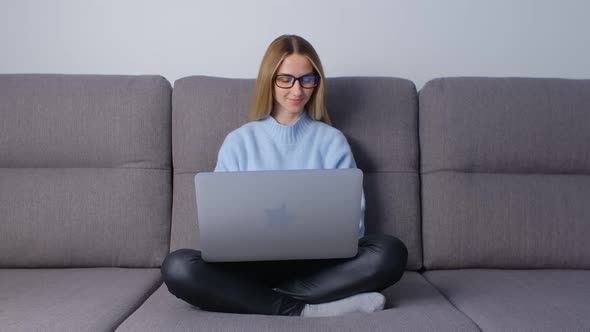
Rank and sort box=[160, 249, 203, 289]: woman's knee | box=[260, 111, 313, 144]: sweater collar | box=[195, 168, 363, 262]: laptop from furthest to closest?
1. box=[260, 111, 313, 144]: sweater collar
2. box=[160, 249, 203, 289]: woman's knee
3. box=[195, 168, 363, 262]: laptop

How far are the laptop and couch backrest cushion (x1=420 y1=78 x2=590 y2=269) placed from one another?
62 centimetres

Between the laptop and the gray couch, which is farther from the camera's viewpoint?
the gray couch

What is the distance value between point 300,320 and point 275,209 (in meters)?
0.26

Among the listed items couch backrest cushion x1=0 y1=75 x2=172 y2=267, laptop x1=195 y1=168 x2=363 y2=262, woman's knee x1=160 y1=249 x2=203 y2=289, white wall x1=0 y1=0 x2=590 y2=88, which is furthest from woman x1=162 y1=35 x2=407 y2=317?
white wall x1=0 y1=0 x2=590 y2=88

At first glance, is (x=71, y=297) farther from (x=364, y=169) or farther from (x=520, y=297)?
(x=520, y=297)

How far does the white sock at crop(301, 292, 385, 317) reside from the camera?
118 centimetres

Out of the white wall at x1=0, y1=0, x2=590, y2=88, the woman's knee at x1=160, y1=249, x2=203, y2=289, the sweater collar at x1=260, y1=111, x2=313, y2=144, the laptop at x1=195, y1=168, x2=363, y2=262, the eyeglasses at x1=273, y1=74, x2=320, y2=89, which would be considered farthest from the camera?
the white wall at x1=0, y1=0, x2=590, y2=88

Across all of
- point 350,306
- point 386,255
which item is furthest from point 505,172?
point 350,306

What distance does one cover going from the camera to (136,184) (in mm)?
1595

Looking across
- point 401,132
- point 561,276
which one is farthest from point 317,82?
point 561,276

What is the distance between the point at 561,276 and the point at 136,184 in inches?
51.5

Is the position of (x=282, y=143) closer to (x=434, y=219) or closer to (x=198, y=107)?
(x=198, y=107)

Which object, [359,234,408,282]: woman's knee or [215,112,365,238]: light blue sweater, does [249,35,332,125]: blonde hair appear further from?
[359,234,408,282]: woman's knee

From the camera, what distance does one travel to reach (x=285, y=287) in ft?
4.27
